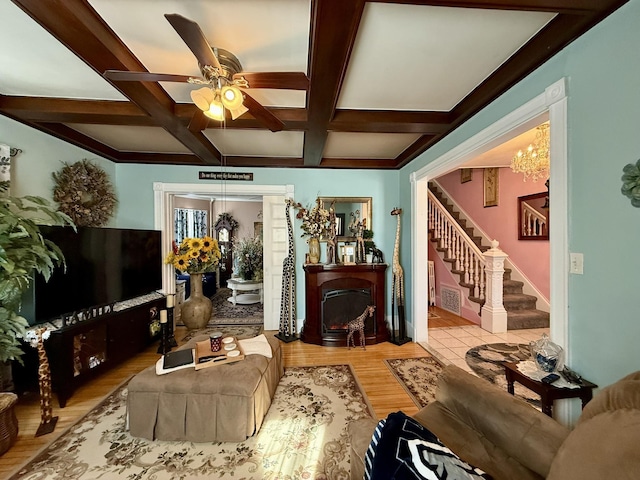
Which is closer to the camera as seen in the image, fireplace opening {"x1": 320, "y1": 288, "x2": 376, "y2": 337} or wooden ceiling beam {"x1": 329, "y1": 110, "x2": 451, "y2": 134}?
wooden ceiling beam {"x1": 329, "y1": 110, "x2": 451, "y2": 134}

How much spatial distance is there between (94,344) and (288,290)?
2.08m

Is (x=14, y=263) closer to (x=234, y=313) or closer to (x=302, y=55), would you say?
(x=302, y=55)

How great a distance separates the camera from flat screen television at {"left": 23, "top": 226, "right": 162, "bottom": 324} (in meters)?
2.18

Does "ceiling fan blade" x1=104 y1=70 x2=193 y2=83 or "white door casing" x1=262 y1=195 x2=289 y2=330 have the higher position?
"ceiling fan blade" x1=104 y1=70 x2=193 y2=83

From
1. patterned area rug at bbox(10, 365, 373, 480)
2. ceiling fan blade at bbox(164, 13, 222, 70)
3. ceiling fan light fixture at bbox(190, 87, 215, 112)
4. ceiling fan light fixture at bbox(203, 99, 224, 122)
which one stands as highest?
ceiling fan blade at bbox(164, 13, 222, 70)

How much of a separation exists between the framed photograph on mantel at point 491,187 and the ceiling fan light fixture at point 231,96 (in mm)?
5155

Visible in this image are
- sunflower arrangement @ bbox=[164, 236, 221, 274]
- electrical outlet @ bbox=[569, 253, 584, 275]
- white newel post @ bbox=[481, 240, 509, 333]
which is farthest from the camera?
white newel post @ bbox=[481, 240, 509, 333]

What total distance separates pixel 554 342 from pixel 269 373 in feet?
6.41

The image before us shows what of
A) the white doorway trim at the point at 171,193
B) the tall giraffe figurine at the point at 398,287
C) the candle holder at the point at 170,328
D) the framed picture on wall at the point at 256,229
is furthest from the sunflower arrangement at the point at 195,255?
the framed picture on wall at the point at 256,229

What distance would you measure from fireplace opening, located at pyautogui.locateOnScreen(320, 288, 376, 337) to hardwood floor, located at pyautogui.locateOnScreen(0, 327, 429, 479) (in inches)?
10.5

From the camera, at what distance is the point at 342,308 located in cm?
358

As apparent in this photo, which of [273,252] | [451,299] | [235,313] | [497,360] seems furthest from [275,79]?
[451,299]

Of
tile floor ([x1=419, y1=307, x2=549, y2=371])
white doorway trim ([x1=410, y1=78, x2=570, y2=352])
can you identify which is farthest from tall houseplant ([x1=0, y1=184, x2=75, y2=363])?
tile floor ([x1=419, y1=307, x2=549, y2=371])

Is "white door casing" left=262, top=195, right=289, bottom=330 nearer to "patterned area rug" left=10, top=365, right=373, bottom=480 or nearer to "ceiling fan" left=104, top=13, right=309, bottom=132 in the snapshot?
"patterned area rug" left=10, top=365, right=373, bottom=480
